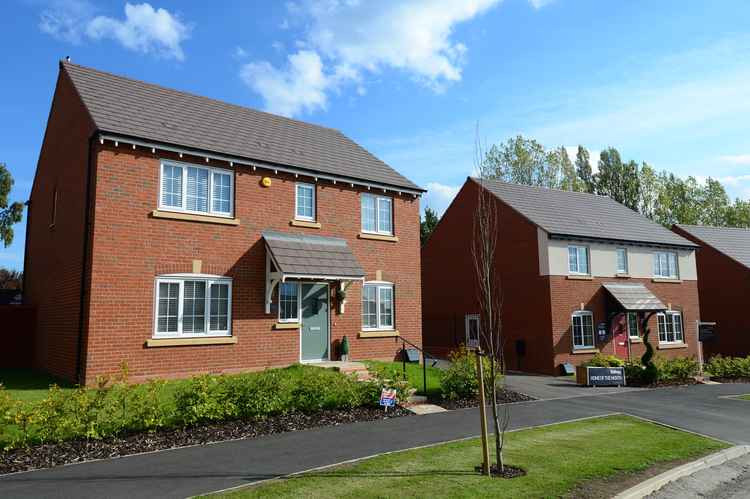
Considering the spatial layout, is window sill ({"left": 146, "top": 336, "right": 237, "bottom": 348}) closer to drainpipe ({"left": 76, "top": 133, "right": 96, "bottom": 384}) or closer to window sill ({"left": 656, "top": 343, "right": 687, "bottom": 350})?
drainpipe ({"left": 76, "top": 133, "right": 96, "bottom": 384})

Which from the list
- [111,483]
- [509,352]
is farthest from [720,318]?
[111,483]

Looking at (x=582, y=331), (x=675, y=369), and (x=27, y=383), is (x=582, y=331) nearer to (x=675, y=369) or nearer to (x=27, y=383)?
(x=675, y=369)

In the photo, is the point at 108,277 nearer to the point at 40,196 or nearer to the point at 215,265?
the point at 215,265

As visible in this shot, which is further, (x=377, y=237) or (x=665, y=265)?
(x=665, y=265)

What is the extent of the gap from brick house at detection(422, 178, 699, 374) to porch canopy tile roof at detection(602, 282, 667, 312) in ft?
0.22

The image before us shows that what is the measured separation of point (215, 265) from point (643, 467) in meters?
11.6

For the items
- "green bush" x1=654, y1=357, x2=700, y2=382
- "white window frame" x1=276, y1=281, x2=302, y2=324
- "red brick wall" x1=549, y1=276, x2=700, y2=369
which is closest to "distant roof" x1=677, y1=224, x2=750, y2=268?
"red brick wall" x1=549, y1=276, x2=700, y2=369

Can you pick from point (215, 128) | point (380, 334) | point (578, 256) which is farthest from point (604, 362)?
point (215, 128)

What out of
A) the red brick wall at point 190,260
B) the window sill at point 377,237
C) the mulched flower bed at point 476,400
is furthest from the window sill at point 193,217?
the mulched flower bed at point 476,400

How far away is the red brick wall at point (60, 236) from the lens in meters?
14.5

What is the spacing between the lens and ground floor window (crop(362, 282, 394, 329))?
725 inches

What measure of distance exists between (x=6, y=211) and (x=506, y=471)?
3926cm

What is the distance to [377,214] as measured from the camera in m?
19.4

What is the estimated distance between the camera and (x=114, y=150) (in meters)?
14.1
